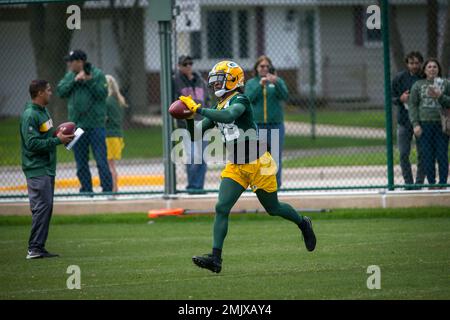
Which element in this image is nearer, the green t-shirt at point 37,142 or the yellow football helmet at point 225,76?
the yellow football helmet at point 225,76

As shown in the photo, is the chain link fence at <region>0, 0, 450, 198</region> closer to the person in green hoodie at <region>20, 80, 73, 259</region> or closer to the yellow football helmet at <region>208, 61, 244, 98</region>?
the person in green hoodie at <region>20, 80, 73, 259</region>

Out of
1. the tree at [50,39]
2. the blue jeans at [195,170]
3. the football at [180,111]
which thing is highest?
the tree at [50,39]

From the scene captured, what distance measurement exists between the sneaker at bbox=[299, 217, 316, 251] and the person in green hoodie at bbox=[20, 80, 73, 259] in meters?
2.89

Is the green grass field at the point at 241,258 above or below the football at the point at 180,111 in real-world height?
below

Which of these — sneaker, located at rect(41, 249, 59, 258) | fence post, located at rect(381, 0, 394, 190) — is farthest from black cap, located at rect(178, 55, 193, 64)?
sneaker, located at rect(41, 249, 59, 258)

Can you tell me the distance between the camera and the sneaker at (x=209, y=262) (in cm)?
938

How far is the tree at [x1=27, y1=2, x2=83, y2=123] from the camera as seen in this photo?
22891mm

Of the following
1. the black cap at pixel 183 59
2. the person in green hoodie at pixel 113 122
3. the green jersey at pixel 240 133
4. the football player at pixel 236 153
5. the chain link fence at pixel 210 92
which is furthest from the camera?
the person in green hoodie at pixel 113 122

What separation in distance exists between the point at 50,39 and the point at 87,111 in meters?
9.23

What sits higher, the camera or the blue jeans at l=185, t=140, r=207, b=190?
the camera

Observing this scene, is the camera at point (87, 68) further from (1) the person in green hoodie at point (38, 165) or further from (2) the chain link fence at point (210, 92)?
(1) the person in green hoodie at point (38, 165)

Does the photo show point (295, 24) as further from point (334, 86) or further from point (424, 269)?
point (424, 269)

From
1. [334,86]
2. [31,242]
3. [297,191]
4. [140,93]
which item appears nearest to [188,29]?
[297,191]

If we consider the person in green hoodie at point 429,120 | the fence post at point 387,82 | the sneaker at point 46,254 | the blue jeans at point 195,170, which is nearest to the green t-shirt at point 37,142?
the sneaker at point 46,254
